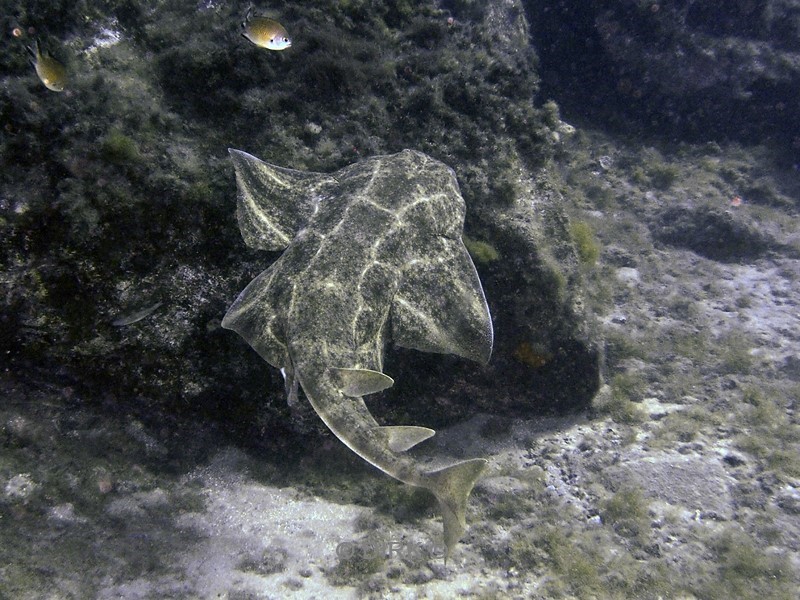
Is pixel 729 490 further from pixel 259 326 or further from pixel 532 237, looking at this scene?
pixel 259 326

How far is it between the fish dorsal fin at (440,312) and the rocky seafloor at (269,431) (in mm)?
839

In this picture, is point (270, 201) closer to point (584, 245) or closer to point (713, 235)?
point (584, 245)

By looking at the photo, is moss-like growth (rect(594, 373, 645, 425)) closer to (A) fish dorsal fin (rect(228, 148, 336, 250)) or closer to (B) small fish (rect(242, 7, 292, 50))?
(A) fish dorsal fin (rect(228, 148, 336, 250))

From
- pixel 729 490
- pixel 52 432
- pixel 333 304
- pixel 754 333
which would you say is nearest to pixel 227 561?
pixel 52 432

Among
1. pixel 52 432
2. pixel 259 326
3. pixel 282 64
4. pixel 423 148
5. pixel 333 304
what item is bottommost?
pixel 52 432

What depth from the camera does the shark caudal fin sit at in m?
3.63

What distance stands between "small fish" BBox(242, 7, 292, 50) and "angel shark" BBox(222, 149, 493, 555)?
48.7 inches

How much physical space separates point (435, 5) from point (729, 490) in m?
8.14

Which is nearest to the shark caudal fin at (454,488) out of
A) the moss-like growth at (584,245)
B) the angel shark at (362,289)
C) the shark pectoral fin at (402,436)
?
the angel shark at (362,289)

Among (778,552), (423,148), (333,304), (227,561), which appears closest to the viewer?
(333,304)

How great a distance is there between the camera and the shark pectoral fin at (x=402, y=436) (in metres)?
3.59

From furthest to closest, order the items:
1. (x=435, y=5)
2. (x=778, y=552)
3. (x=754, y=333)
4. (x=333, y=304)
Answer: (x=754, y=333) < (x=435, y=5) < (x=778, y=552) < (x=333, y=304)

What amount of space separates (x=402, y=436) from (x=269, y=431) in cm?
236

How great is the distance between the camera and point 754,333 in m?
8.20
